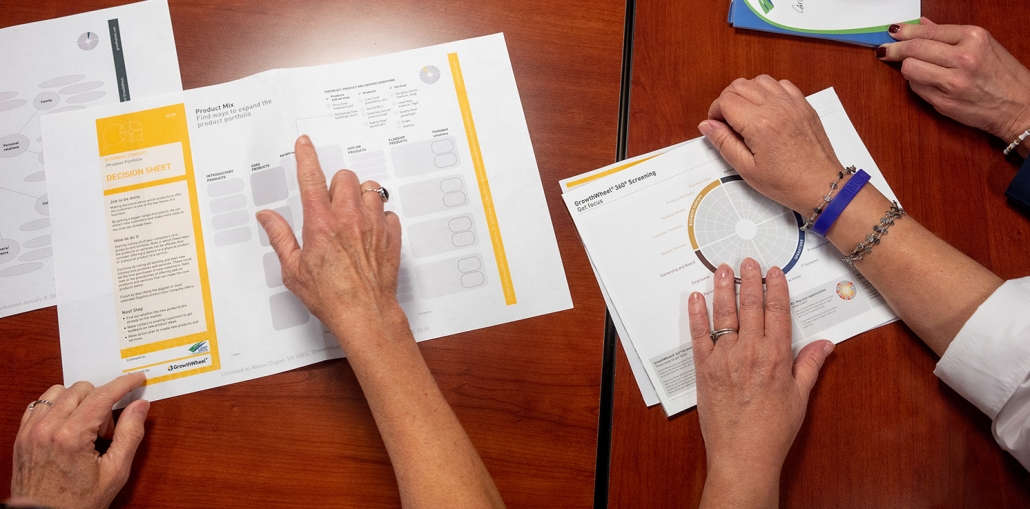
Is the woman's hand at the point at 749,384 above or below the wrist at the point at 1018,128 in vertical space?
below

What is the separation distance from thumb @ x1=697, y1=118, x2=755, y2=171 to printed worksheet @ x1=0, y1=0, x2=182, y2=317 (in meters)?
0.76

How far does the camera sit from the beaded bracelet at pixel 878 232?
0.78 metres

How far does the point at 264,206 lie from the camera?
85cm

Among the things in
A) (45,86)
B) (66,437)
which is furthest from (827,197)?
(45,86)

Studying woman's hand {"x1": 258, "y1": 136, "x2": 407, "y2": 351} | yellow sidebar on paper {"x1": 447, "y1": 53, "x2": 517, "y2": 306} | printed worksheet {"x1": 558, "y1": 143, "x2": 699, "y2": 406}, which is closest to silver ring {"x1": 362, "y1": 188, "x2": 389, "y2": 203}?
woman's hand {"x1": 258, "y1": 136, "x2": 407, "y2": 351}

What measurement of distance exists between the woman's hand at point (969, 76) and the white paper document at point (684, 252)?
0.15 metres

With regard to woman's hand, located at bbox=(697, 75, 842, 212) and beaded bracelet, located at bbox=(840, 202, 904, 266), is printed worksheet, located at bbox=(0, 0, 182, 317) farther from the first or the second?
beaded bracelet, located at bbox=(840, 202, 904, 266)

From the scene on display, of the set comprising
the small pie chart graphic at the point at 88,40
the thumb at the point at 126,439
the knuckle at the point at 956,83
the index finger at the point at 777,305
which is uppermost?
the small pie chart graphic at the point at 88,40

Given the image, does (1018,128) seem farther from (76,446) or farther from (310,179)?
(76,446)

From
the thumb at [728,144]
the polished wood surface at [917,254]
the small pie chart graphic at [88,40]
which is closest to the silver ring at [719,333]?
the polished wood surface at [917,254]

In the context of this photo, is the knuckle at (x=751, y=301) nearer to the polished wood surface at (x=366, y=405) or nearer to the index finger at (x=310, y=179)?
the polished wood surface at (x=366, y=405)

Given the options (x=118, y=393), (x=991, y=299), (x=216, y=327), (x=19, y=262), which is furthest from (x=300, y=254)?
(x=991, y=299)

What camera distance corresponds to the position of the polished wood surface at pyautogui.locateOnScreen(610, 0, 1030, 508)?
31.0 inches

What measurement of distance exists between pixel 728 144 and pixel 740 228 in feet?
0.38
